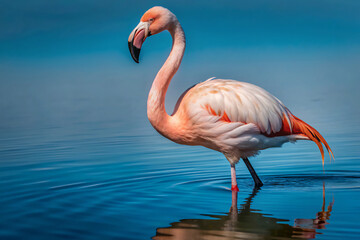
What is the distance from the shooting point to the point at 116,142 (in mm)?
8875

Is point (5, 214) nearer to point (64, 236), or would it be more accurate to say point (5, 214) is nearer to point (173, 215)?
point (64, 236)

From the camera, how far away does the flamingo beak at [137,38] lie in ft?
15.9

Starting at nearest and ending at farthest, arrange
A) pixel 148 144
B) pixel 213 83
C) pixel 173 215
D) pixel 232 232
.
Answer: pixel 232 232
pixel 173 215
pixel 213 83
pixel 148 144

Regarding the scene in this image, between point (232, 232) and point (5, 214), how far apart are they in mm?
1919

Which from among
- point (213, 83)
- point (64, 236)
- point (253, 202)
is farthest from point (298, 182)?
point (64, 236)

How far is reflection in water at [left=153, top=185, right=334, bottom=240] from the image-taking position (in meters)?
3.55

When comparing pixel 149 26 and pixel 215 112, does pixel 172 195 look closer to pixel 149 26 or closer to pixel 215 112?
pixel 215 112

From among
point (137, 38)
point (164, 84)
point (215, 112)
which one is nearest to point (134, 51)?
point (137, 38)

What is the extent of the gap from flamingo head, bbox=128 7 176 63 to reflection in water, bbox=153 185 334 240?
178cm

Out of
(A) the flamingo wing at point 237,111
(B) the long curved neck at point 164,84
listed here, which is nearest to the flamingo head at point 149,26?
(B) the long curved neck at point 164,84

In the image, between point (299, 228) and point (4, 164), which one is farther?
point (4, 164)

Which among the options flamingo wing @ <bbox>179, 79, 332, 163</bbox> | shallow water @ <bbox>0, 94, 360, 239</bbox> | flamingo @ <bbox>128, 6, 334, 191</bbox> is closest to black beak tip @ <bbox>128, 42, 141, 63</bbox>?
flamingo @ <bbox>128, 6, 334, 191</bbox>

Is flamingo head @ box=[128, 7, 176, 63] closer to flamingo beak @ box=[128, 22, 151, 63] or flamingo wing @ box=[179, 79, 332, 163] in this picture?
flamingo beak @ box=[128, 22, 151, 63]

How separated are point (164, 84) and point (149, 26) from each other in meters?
0.57
